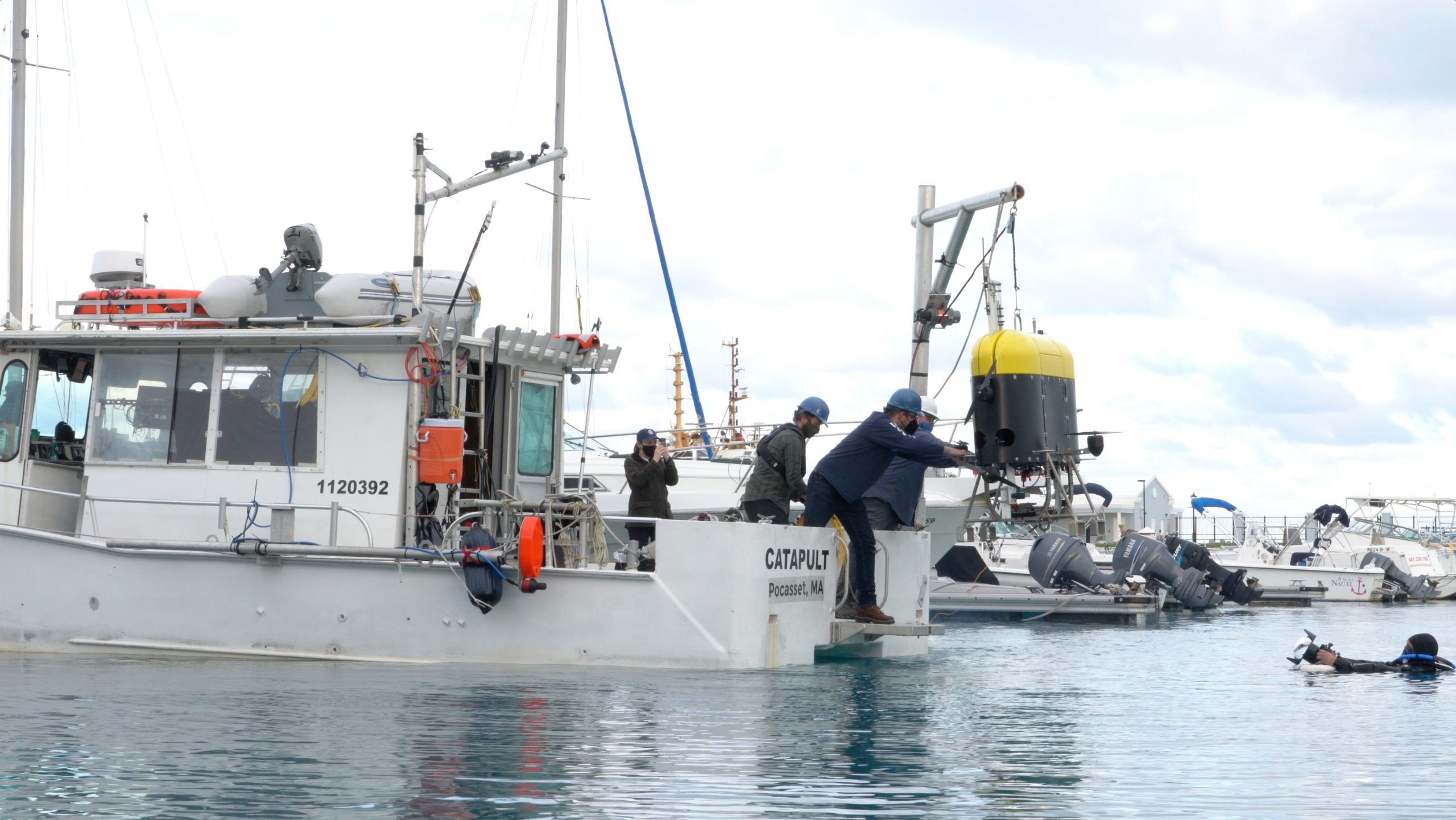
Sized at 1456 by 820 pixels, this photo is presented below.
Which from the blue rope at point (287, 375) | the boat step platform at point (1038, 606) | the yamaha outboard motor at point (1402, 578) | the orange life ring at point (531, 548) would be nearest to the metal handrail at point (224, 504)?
the blue rope at point (287, 375)

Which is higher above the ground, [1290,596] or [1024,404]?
[1024,404]

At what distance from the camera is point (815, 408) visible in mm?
12312

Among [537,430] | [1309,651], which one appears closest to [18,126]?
[537,430]

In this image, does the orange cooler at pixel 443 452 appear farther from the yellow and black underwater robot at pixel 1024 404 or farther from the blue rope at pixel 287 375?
the yellow and black underwater robot at pixel 1024 404

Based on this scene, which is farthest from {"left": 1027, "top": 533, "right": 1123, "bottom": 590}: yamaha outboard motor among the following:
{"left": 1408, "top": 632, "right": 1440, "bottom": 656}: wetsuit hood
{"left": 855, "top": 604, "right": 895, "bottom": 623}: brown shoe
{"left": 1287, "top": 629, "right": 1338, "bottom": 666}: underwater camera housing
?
{"left": 855, "top": 604, "right": 895, "bottom": 623}: brown shoe

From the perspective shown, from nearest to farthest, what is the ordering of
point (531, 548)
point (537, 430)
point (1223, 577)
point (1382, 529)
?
point (531, 548) < point (537, 430) < point (1223, 577) < point (1382, 529)

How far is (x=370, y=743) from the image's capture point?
7.48m

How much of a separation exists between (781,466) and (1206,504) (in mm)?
35432

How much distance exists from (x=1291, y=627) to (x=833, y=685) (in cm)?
1332

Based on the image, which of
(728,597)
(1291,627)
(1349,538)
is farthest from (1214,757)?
(1349,538)

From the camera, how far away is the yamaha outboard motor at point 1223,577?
28.7 m

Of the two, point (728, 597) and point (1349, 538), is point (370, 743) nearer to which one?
point (728, 597)

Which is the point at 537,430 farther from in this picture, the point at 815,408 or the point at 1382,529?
the point at 1382,529

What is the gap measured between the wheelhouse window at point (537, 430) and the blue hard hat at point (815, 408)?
2392 mm
